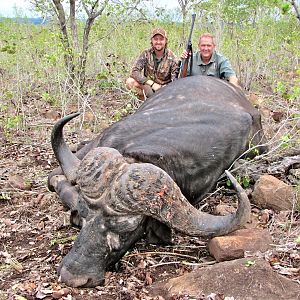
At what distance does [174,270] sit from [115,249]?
18.0 inches

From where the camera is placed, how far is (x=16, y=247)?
12.7 feet

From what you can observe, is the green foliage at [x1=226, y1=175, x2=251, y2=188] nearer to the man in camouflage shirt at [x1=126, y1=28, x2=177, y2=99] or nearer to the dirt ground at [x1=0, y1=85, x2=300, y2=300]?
the dirt ground at [x1=0, y1=85, x2=300, y2=300]

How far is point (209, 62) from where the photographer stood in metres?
6.65

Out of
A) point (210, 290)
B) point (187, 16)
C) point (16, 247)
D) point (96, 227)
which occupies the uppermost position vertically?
point (187, 16)

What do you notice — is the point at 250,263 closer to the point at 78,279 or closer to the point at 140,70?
the point at 78,279

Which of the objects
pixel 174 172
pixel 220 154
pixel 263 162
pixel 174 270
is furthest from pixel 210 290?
pixel 263 162

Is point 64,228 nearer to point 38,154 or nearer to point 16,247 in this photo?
point 16,247

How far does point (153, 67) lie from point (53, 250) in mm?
3963

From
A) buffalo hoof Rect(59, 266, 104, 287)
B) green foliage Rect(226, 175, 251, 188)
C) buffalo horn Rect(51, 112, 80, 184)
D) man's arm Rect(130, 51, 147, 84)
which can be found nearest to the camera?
buffalo hoof Rect(59, 266, 104, 287)

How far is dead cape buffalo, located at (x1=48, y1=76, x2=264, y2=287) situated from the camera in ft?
10.3

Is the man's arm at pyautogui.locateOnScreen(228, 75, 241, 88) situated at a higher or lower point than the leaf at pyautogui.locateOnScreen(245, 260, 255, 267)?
higher

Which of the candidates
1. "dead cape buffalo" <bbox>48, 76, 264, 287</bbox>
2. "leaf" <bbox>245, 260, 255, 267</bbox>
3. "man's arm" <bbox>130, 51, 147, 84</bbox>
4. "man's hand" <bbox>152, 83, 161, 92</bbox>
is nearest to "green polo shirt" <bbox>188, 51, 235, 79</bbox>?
"man's hand" <bbox>152, 83, 161, 92</bbox>

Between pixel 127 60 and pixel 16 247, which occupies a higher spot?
pixel 127 60

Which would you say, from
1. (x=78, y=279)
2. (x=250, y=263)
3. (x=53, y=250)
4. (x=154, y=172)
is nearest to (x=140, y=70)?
(x=53, y=250)
